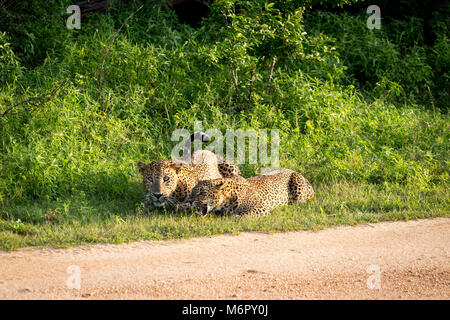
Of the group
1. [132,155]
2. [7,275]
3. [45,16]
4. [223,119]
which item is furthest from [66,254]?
[45,16]

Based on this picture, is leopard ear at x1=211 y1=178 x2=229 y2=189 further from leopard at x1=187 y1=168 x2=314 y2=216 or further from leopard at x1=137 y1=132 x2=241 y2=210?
leopard at x1=137 y1=132 x2=241 y2=210

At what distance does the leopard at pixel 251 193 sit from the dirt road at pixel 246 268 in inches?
24.4

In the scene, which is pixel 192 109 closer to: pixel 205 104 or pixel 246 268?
pixel 205 104

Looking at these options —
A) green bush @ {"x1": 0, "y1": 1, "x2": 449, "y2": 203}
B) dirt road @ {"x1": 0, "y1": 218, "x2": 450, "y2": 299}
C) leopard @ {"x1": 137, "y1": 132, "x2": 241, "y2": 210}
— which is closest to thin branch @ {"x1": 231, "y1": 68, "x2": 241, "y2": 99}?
green bush @ {"x1": 0, "y1": 1, "x2": 449, "y2": 203}

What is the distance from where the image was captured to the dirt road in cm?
461

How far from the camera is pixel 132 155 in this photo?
839 cm

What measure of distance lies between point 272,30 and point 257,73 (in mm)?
1081

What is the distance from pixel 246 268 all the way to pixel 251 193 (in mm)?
1820

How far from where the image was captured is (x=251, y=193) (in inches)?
270

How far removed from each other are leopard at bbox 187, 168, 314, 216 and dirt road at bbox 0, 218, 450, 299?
0.62m

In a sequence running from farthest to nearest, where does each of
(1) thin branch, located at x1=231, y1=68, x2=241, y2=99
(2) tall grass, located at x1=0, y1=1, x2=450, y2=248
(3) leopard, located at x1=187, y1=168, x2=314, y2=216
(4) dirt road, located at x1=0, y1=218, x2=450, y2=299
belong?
(1) thin branch, located at x1=231, y1=68, x2=241, y2=99 < (2) tall grass, located at x1=0, y1=1, x2=450, y2=248 < (3) leopard, located at x1=187, y1=168, x2=314, y2=216 < (4) dirt road, located at x1=0, y1=218, x2=450, y2=299

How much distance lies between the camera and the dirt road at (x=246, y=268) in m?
4.61

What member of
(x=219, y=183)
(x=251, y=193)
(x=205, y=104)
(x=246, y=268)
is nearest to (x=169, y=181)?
(x=219, y=183)

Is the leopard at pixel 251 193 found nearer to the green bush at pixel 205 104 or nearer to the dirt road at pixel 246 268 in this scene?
the dirt road at pixel 246 268
